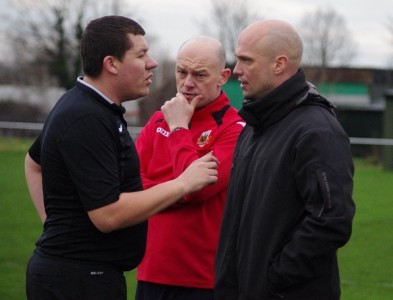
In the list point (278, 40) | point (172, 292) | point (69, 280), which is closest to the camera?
point (69, 280)

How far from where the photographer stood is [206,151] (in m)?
4.52

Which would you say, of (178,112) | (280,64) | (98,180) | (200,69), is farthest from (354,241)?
(98,180)

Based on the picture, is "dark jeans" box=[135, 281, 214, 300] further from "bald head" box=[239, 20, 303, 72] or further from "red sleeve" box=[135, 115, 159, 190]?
"bald head" box=[239, 20, 303, 72]

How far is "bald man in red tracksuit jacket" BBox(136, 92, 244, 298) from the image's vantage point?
452cm

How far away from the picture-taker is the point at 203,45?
4.55m

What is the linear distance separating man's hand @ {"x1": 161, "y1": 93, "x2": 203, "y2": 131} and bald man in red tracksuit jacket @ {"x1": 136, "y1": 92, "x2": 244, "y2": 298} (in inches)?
5.7

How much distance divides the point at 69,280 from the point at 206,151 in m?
→ 1.16

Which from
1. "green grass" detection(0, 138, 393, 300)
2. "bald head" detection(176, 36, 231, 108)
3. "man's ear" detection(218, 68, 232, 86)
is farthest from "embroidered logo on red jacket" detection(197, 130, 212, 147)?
"green grass" detection(0, 138, 393, 300)

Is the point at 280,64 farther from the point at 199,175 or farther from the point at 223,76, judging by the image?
the point at 223,76

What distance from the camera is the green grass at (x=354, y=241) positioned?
8.55 metres

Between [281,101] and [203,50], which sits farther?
[203,50]

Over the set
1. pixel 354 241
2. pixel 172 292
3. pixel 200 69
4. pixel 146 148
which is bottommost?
pixel 354 241

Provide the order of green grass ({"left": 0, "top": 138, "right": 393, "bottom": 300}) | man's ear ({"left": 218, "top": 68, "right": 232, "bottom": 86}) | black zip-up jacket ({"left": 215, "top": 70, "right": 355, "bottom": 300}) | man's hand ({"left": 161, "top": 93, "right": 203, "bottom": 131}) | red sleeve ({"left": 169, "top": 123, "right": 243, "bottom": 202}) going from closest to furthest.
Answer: black zip-up jacket ({"left": 215, "top": 70, "right": 355, "bottom": 300}), red sleeve ({"left": 169, "top": 123, "right": 243, "bottom": 202}), man's hand ({"left": 161, "top": 93, "right": 203, "bottom": 131}), man's ear ({"left": 218, "top": 68, "right": 232, "bottom": 86}), green grass ({"left": 0, "top": 138, "right": 393, "bottom": 300})

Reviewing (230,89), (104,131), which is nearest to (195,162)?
(104,131)
